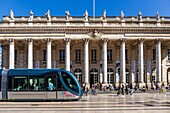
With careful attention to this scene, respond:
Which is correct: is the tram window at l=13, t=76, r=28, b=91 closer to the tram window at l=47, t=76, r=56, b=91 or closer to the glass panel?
the tram window at l=47, t=76, r=56, b=91

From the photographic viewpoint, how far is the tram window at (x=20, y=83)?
21312mm

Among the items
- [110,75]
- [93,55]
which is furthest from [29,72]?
[110,75]

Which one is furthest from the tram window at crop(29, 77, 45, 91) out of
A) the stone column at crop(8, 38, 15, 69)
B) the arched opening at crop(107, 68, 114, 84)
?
the arched opening at crop(107, 68, 114, 84)

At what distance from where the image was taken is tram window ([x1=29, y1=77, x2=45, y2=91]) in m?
21.3

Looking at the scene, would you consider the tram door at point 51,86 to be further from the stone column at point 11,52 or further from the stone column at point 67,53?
the stone column at point 11,52

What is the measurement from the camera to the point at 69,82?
21.5 meters

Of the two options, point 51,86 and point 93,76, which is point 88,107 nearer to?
point 51,86

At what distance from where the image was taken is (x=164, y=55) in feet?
153

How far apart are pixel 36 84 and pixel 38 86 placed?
240mm

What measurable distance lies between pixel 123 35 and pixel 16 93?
84.1 feet

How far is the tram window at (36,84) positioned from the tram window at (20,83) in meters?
0.41

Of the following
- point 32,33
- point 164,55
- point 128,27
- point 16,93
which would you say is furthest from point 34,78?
point 164,55

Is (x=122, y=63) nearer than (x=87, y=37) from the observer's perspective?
No

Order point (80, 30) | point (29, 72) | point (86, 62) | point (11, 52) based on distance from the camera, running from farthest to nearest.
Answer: point (86, 62), point (80, 30), point (11, 52), point (29, 72)
